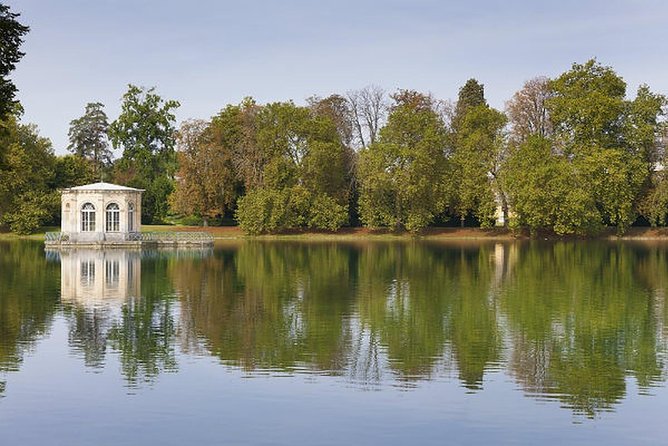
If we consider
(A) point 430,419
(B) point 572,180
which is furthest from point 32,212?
(A) point 430,419

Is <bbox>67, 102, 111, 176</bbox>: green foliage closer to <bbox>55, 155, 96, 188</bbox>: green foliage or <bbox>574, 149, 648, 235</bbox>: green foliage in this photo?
<bbox>55, 155, 96, 188</bbox>: green foliage

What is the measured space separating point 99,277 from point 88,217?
34.3m

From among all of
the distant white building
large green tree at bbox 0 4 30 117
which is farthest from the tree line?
large green tree at bbox 0 4 30 117

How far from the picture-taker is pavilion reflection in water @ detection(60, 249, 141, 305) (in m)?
36.2

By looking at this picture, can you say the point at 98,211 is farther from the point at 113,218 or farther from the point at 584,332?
the point at 584,332

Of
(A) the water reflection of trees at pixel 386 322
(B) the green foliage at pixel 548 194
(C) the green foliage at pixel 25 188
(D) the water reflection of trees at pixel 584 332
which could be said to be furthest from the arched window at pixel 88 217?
(D) the water reflection of trees at pixel 584 332

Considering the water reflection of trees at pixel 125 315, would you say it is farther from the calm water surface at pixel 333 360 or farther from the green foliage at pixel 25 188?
the green foliage at pixel 25 188

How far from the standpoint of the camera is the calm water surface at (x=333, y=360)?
16.3m

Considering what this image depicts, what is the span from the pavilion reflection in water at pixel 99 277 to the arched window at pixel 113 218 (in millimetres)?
10250

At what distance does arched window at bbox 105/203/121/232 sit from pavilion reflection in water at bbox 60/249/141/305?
33.6 feet

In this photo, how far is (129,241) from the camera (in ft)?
245

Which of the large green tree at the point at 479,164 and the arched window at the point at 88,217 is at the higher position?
the large green tree at the point at 479,164

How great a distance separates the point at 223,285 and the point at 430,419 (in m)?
24.4

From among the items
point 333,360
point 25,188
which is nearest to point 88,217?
point 25,188
